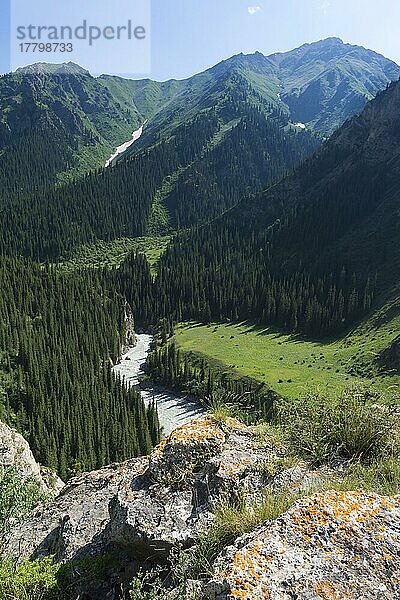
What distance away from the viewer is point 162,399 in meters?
85.5

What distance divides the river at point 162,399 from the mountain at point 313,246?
91.8 ft

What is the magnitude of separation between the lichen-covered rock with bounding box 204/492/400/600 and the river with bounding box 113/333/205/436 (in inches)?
2094

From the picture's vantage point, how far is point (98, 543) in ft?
33.7

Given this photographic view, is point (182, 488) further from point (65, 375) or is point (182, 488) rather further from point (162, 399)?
point (162, 399)

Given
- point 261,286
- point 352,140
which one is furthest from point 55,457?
point 352,140

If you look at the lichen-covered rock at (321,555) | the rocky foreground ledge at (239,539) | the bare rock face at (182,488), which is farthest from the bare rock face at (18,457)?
the lichen-covered rock at (321,555)

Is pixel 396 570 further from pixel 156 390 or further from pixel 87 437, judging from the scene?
pixel 156 390

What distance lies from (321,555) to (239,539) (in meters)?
1.23

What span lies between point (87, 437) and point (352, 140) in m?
162

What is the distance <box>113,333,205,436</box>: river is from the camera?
74.9 m

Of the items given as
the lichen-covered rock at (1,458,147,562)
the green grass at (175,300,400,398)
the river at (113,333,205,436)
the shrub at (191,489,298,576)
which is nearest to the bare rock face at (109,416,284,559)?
the shrub at (191,489,298,576)

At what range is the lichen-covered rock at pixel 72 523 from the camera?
10586mm

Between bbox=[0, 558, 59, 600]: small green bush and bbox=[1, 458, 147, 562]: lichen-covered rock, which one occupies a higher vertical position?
bbox=[0, 558, 59, 600]: small green bush

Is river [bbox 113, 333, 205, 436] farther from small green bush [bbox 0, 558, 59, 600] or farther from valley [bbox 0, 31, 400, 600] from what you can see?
small green bush [bbox 0, 558, 59, 600]
